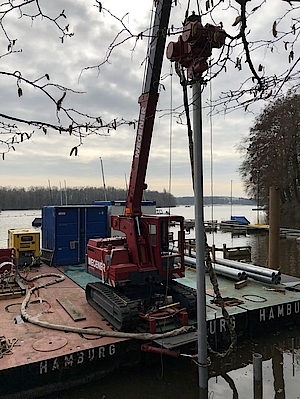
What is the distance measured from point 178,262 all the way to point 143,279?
0.95 m

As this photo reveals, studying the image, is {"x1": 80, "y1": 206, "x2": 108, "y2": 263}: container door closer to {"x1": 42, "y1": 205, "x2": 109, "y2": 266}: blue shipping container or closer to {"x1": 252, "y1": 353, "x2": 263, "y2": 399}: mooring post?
{"x1": 42, "y1": 205, "x2": 109, "y2": 266}: blue shipping container

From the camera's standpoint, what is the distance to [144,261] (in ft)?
27.6

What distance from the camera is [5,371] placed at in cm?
589

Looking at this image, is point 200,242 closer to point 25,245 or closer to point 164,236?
point 164,236

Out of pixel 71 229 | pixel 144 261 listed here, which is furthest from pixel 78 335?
pixel 71 229

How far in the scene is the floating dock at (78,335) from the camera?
6.20 m

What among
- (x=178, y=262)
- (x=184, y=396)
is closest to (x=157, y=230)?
(x=178, y=262)

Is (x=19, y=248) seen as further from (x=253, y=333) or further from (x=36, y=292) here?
(x=253, y=333)

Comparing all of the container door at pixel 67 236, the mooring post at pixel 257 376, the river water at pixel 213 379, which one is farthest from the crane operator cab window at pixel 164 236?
the container door at pixel 67 236

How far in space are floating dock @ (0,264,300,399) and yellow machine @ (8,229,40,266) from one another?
95.9 inches

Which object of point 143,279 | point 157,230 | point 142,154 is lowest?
point 143,279

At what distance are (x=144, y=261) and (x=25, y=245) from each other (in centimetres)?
637

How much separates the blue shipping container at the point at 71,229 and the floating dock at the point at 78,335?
10.4ft

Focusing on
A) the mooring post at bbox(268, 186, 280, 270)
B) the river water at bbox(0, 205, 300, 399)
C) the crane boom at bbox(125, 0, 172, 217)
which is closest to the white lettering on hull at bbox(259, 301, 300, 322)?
the river water at bbox(0, 205, 300, 399)
